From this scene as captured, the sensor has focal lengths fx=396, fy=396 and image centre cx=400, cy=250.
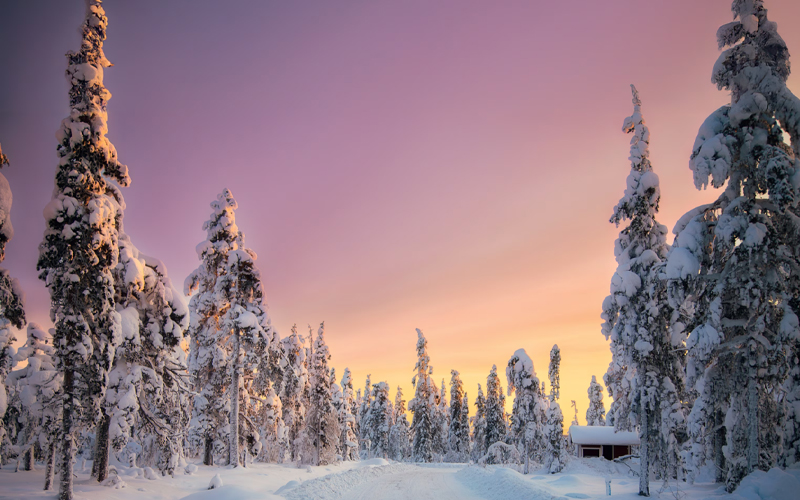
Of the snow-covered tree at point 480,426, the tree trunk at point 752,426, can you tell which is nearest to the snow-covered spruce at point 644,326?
the tree trunk at point 752,426

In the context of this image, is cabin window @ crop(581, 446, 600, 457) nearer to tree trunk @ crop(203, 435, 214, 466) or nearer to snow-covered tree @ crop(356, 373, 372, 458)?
snow-covered tree @ crop(356, 373, 372, 458)

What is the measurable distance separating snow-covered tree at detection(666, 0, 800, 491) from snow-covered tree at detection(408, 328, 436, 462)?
46977 mm

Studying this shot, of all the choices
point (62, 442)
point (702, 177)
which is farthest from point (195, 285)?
point (702, 177)

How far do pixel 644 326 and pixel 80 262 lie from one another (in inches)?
914

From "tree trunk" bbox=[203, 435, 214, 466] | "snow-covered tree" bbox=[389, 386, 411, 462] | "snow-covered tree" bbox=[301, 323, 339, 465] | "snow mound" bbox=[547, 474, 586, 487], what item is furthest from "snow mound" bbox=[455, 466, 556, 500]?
"snow-covered tree" bbox=[389, 386, 411, 462]

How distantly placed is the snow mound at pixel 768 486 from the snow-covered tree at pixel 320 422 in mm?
31387

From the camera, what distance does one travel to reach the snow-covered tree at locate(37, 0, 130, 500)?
12844 mm

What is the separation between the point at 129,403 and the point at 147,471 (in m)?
4.89

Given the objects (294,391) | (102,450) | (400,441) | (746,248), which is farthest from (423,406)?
(746,248)

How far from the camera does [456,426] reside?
64.8 metres

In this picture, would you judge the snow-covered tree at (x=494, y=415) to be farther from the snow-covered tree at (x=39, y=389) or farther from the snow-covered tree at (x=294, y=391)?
the snow-covered tree at (x=39, y=389)

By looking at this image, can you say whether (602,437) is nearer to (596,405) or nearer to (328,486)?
(596,405)

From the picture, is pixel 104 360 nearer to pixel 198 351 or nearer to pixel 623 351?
pixel 198 351

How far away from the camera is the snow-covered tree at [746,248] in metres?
12.3
